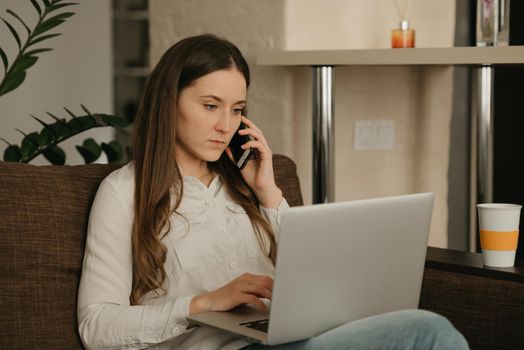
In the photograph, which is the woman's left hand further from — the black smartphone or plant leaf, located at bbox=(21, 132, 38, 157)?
plant leaf, located at bbox=(21, 132, 38, 157)

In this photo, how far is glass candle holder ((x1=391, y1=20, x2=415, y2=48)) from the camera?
2812 mm

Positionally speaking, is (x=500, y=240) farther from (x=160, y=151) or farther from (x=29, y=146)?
(x=29, y=146)

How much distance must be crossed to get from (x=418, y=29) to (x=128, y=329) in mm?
1879

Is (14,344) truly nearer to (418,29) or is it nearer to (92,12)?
(418,29)

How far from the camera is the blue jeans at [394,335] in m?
1.54

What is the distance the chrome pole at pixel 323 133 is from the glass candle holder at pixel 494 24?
20.2 inches

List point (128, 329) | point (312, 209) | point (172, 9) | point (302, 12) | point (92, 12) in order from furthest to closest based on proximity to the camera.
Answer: point (92, 12) < point (172, 9) < point (302, 12) < point (128, 329) < point (312, 209)

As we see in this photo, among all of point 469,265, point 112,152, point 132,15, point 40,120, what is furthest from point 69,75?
point 469,265

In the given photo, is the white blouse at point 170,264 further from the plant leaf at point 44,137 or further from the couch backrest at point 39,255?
the plant leaf at point 44,137

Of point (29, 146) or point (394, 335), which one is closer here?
point (394, 335)

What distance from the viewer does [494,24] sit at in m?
2.79

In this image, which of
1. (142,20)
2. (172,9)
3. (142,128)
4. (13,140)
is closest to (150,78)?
(142,128)

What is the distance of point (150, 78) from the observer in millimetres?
2002

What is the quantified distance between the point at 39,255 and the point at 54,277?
0.06 metres
